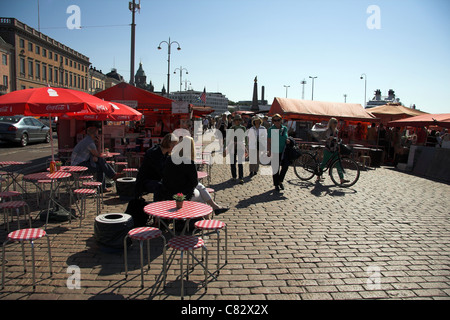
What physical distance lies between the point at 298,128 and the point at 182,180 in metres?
18.8

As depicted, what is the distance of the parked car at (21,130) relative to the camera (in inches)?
703

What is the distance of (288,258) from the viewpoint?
4.55 m

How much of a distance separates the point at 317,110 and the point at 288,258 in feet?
47.8

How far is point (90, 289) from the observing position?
355 cm

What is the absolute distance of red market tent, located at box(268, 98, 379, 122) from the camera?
17.0 m

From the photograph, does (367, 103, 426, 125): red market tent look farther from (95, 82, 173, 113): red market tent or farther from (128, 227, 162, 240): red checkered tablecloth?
(128, 227, 162, 240): red checkered tablecloth

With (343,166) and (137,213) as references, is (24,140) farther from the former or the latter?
(343,166)

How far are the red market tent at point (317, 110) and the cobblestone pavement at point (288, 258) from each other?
9.80 m

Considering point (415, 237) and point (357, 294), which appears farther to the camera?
point (415, 237)

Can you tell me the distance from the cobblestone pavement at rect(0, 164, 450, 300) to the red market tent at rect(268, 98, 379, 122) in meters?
9.80

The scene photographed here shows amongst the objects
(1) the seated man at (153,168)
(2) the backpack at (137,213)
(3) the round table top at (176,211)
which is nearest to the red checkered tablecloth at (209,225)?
(3) the round table top at (176,211)
